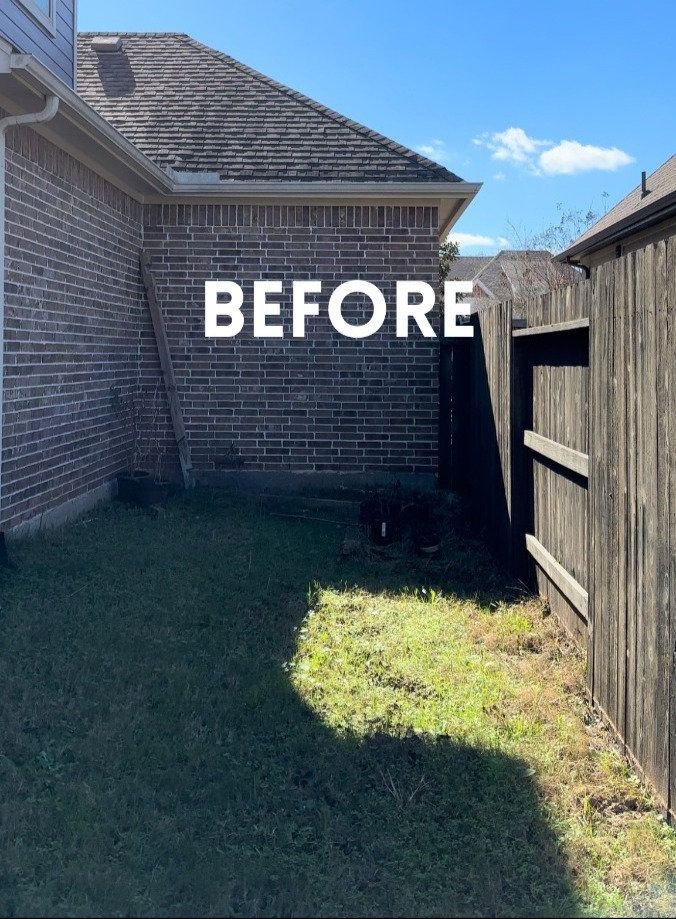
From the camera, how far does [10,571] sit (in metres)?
6.17

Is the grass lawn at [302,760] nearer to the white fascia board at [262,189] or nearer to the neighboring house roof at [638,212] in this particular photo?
the white fascia board at [262,189]

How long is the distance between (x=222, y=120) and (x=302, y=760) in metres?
9.13

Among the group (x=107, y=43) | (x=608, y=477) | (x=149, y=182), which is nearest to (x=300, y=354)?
(x=149, y=182)

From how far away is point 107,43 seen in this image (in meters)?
12.4

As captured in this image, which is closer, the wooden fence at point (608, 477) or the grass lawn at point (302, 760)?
the grass lawn at point (302, 760)

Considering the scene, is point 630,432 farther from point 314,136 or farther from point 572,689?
point 314,136

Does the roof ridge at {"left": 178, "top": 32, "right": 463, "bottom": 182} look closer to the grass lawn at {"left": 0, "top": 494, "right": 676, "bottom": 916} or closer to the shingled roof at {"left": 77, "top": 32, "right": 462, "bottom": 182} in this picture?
the shingled roof at {"left": 77, "top": 32, "right": 462, "bottom": 182}

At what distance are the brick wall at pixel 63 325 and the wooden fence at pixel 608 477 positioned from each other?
355 centimetres

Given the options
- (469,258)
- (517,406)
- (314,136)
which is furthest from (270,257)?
(469,258)

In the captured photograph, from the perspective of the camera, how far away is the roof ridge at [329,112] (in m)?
10.1

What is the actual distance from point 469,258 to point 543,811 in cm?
5361

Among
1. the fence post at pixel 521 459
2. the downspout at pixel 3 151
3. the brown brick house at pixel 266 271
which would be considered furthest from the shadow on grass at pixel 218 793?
the brown brick house at pixel 266 271

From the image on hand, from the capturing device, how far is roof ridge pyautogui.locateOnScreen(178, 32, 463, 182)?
10.1 meters

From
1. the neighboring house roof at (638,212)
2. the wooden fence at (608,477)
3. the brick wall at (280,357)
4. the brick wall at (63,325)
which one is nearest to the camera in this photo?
the wooden fence at (608,477)
